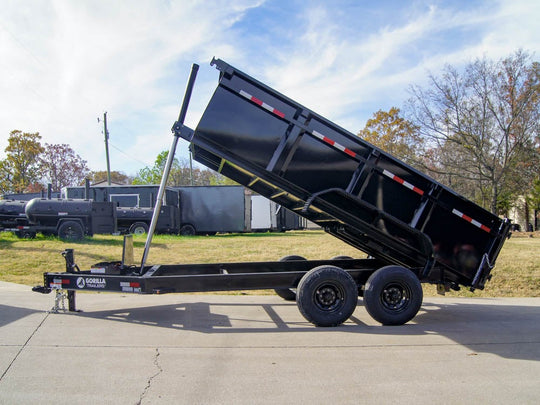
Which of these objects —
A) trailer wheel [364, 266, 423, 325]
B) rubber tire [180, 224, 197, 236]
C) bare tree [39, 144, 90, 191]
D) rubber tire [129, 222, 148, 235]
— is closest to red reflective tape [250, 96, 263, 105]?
trailer wheel [364, 266, 423, 325]

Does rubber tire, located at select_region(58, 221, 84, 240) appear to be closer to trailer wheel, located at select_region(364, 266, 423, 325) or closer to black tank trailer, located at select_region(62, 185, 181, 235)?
black tank trailer, located at select_region(62, 185, 181, 235)

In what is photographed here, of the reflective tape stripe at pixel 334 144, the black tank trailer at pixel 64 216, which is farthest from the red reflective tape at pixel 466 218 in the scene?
the black tank trailer at pixel 64 216

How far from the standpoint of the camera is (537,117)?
24.0 meters

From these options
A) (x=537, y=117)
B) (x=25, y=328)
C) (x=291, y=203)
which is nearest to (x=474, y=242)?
(x=291, y=203)

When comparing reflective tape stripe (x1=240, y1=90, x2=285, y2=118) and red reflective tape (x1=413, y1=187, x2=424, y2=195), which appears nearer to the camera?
reflective tape stripe (x1=240, y1=90, x2=285, y2=118)

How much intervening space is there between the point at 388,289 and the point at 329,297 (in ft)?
2.99

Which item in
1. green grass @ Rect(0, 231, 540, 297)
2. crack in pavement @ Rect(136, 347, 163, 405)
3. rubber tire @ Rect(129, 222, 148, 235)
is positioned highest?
rubber tire @ Rect(129, 222, 148, 235)

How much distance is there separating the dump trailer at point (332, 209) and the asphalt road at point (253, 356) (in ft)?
1.67

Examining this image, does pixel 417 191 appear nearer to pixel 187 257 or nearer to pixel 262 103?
pixel 262 103

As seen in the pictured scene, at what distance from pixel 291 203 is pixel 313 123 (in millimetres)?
1769

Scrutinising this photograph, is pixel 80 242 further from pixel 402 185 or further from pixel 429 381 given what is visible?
pixel 429 381

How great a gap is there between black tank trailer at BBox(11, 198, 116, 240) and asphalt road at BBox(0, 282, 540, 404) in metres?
10.9

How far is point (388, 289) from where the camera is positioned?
6.66 m

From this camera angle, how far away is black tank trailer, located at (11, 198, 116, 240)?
59.6 feet
